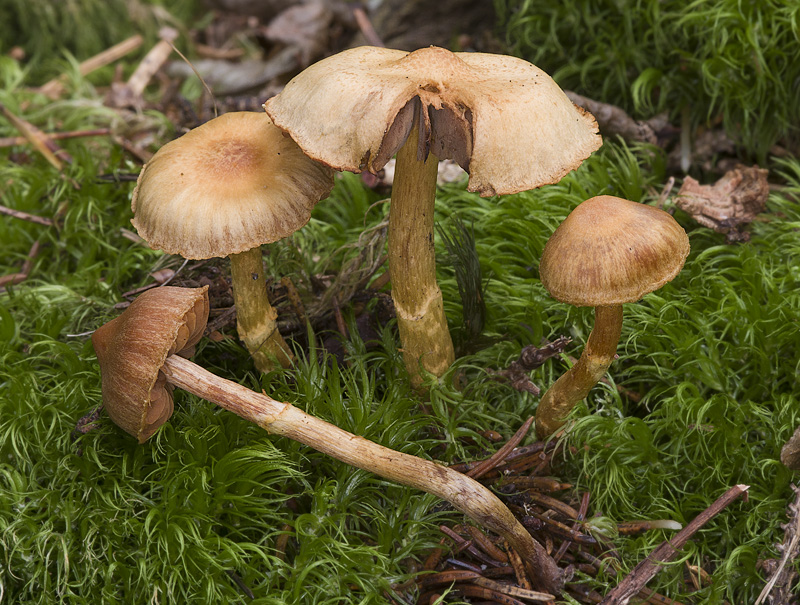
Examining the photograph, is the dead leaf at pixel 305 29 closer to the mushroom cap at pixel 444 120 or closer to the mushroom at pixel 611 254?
the mushroom cap at pixel 444 120

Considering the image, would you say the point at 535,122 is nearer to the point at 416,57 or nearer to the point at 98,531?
the point at 416,57

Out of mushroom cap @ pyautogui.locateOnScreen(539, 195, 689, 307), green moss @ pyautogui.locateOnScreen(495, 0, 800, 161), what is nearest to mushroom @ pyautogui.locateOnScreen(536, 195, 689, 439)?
mushroom cap @ pyautogui.locateOnScreen(539, 195, 689, 307)

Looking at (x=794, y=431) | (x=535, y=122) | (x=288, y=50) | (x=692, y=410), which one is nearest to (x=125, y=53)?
(x=288, y=50)

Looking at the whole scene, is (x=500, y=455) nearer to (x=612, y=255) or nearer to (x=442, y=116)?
(x=612, y=255)

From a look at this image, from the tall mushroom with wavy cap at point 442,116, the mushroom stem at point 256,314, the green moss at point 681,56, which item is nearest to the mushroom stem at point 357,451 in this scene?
the mushroom stem at point 256,314

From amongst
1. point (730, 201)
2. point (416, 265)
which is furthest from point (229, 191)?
point (730, 201)

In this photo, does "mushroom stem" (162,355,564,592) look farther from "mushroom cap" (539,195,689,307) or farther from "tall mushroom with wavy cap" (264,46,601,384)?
"tall mushroom with wavy cap" (264,46,601,384)
